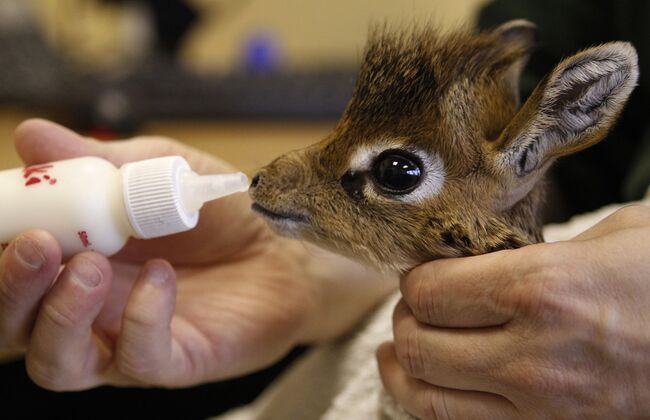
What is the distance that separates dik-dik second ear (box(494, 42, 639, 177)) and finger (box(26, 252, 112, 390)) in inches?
15.8

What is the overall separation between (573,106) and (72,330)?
523 millimetres

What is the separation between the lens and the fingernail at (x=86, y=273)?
0.63 meters

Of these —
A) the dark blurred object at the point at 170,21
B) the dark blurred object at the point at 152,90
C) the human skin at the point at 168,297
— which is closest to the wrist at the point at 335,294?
the human skin at the point at 168,297

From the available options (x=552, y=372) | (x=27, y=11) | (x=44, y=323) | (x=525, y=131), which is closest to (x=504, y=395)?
(x=552, y=372)

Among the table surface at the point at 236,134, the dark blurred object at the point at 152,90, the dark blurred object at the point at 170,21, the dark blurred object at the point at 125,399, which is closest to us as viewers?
the dark blurred object at the point at 125,399

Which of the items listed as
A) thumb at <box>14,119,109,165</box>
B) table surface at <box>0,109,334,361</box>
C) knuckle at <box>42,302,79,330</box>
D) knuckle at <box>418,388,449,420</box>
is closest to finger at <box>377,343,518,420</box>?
knuckle at <box>418,388,449,420</box>

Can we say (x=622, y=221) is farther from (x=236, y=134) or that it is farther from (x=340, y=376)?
(x=236, y=134)

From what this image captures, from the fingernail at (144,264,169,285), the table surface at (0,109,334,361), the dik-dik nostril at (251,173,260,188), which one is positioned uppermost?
the dik-dik nostril at (251,173,260,188)

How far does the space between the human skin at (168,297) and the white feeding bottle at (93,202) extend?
2 centimetres

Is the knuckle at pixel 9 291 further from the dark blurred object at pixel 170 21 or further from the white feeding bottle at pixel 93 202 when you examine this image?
the dark blurred object at pixel 170 21

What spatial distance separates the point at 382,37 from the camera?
0.64m

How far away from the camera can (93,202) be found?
2.02 feet

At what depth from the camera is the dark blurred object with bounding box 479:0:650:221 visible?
1.21 meters

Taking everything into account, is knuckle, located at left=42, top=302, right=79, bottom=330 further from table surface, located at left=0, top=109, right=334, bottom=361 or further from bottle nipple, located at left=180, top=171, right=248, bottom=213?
table surface, located at left=0, top=109, right=334, bottom=361
